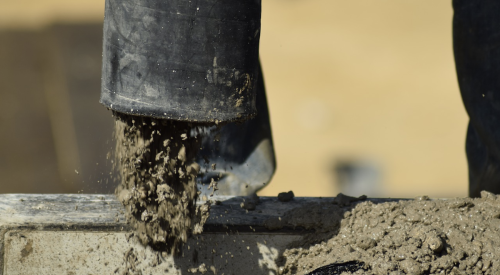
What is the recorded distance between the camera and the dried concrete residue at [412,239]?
1.44 meters

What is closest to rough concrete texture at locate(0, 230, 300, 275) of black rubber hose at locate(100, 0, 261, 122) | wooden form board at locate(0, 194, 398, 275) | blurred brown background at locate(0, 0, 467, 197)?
wooden form board at locate(0, 194, 398, 275)

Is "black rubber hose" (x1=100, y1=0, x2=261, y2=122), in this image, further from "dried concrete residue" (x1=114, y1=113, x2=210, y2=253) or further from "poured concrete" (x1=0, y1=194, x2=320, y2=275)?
"poured concrete" (x1=0, y1=194, x2=320, y2=275)

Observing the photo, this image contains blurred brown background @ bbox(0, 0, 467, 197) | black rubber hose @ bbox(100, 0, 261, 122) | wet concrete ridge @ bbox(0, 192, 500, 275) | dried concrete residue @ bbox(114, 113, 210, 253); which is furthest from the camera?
blurred brown background @ bbox(0, 0, 467, 197)

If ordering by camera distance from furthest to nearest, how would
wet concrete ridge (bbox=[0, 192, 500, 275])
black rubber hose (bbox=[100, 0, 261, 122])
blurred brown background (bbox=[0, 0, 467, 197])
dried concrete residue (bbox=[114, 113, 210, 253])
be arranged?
blurred brown background (bbox=[0, 0, 467, 197]) → wet concrete ridge (bbox=[0, 192, 500, 275]) → dried concrete residue (bbox=[114, 113, 210, 253]) → black rubber hose (bbox=[100, 0, 261, 122])

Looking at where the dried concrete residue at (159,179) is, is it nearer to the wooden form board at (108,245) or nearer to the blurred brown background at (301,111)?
the wooden form board at (108,245)

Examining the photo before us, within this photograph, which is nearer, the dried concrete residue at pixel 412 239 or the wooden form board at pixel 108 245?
the dried concrete residue at pixel 412 239

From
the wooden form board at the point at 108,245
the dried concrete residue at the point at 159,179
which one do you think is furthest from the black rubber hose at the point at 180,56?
the wooden form board at the point at 108,245

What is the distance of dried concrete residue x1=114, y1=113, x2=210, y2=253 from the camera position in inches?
56.1

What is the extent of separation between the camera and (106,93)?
52.3 inches

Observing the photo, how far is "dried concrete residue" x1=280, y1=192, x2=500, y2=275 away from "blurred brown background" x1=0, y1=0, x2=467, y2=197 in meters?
2.00

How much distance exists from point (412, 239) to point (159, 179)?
0.68m

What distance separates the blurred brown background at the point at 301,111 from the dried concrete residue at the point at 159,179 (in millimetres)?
1973

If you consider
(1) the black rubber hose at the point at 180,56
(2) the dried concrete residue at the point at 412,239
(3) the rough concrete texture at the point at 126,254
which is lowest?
(3) the rough concrete texture at the point at 126,254

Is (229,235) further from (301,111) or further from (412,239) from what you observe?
(301,111)
